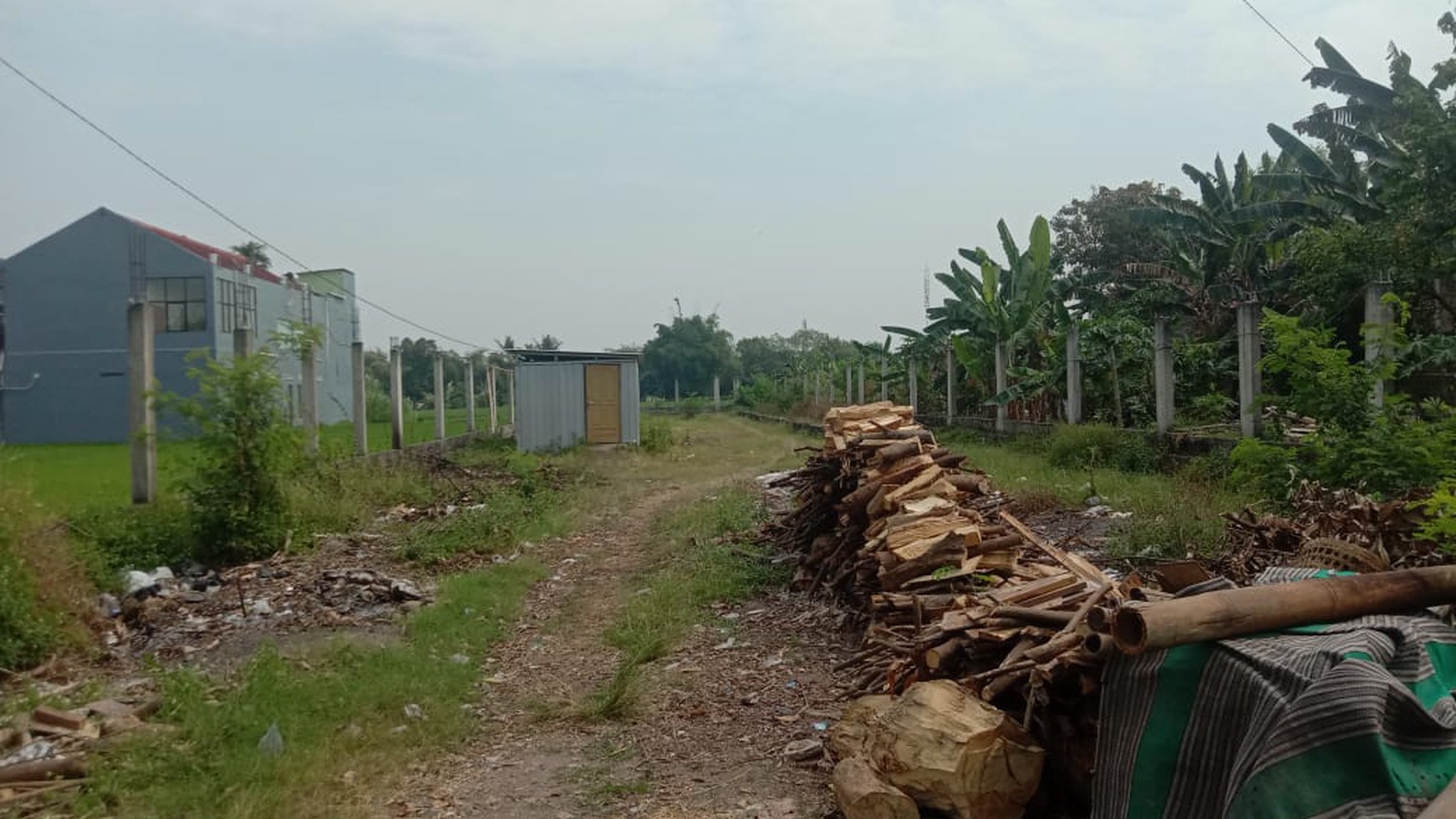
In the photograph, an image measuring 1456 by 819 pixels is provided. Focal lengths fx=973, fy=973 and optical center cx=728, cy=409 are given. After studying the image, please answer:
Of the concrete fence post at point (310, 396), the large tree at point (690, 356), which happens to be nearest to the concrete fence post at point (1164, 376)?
the concrete fence post at point (310, 396)

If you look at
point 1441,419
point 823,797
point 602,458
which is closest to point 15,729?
point 823,797

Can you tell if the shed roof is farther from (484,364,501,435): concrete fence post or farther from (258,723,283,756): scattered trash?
(258,723,283,756): scattered trash

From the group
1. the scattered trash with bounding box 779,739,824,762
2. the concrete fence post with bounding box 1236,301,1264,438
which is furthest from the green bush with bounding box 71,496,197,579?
the concrete fence post with bounding box 1236,301,1264,438

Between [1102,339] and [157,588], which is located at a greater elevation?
[1102,339]

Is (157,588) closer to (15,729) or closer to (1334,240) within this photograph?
(15,729)

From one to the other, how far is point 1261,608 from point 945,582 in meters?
2.71

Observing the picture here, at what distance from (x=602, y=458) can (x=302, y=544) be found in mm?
10276

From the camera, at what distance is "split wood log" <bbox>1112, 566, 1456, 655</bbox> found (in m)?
2.82

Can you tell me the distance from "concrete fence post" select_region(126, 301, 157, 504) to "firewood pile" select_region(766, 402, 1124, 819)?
588 cm

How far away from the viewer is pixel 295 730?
4.77 meters

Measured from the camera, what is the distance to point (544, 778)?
14.7ft

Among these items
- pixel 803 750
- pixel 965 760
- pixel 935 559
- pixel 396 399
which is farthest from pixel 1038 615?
pixel 396 399

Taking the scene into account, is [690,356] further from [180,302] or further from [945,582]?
[945,582]

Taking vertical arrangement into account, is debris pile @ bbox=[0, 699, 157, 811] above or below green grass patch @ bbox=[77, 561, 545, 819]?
→ above
